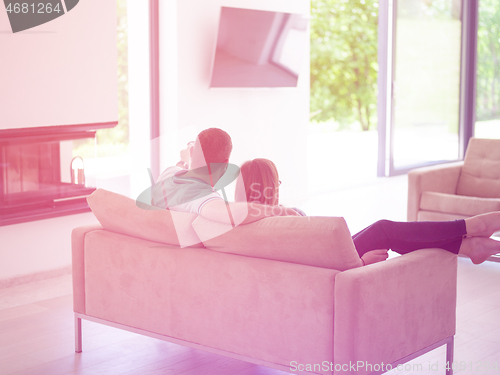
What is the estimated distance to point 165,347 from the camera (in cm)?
320

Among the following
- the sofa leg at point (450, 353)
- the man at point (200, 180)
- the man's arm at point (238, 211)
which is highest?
Result: the man at point (200, 180)

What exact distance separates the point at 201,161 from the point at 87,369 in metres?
1.07

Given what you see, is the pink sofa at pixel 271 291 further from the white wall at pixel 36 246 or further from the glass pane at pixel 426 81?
the glass pane at pixel 426 81

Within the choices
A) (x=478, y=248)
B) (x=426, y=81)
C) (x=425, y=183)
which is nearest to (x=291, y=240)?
(x=478, y=248)

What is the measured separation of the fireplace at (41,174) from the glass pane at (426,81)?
16.8ft

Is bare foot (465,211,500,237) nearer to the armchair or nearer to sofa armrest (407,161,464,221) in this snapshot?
the armchair

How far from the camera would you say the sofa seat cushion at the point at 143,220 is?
9.06 ft

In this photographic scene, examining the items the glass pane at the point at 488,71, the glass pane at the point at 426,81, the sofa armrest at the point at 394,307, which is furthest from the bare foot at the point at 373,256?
the glass pane at the point at 488,71

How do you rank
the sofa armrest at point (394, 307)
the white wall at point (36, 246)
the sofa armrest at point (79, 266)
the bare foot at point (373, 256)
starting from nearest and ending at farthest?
the sofa armrest at point (394, 307) → the bare foot at point (373, 256) → the sofa armrest at point (79, 266) → the white wall at point (36, 246)

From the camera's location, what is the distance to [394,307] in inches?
97.4

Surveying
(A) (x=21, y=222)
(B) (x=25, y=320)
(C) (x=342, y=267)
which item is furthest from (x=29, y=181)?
(C) (x=342, y=267)

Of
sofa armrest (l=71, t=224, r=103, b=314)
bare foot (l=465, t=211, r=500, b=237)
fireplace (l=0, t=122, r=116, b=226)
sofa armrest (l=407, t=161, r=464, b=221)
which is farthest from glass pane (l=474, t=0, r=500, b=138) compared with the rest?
sofa armrest (l=71, t=224, r=103, b=314)

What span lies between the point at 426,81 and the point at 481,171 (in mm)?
4125

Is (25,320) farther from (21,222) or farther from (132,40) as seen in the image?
(132,40)
